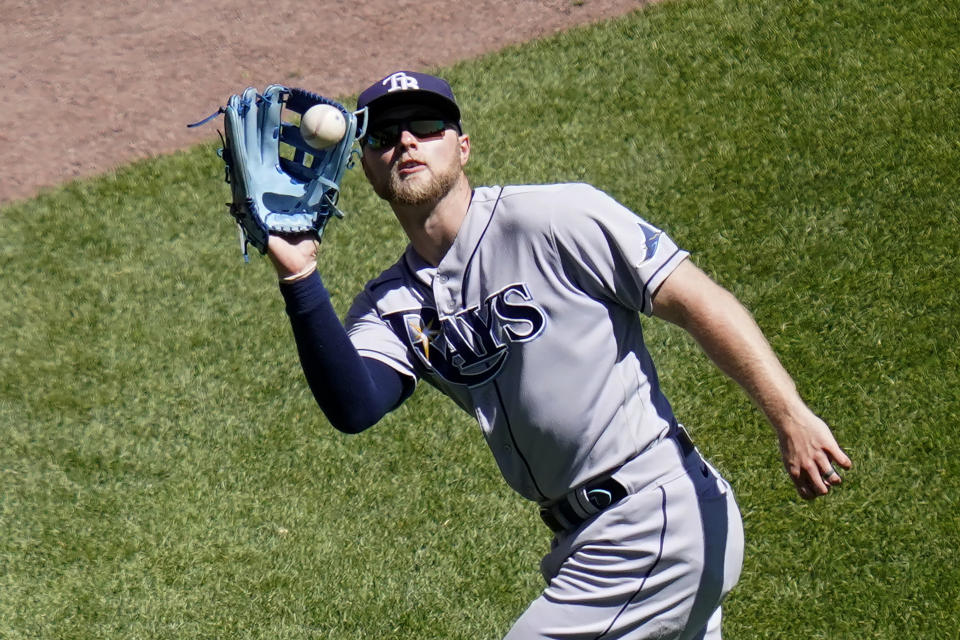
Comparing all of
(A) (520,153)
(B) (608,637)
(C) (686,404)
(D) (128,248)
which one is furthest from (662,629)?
(D) (128,248)

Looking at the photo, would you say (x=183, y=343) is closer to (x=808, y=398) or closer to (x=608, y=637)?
(x=808, y=398)

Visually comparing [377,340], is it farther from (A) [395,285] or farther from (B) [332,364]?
(B) [332,364]

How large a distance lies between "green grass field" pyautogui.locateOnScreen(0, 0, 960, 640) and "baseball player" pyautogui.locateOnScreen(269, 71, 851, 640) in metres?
1.30

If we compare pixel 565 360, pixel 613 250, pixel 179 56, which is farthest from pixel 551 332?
pixel 179 56

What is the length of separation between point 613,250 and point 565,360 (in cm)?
29

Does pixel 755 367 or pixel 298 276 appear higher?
pixel 298 276

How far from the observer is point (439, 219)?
126 inches

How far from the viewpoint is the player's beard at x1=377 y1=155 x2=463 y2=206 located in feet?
10.3

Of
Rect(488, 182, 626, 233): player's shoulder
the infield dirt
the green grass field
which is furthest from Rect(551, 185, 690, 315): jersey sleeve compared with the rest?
the infield dirt

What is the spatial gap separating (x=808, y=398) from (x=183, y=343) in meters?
2.77

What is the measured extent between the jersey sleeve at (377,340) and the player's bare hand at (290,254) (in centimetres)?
30

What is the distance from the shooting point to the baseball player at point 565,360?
2.92 metres

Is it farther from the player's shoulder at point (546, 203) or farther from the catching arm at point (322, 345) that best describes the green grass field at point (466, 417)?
the player's shoulder at point (546, 203)

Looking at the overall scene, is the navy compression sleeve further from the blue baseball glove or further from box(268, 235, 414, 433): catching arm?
the blue baseball glove
